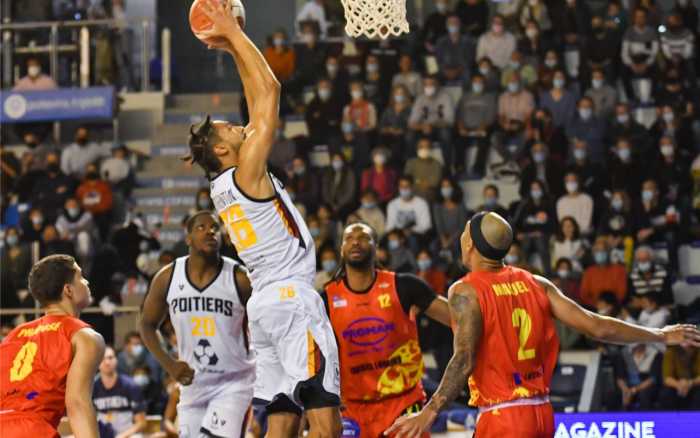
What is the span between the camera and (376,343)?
9.24 metres

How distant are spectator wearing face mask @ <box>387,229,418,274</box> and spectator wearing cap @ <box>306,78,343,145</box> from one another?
3.31 m

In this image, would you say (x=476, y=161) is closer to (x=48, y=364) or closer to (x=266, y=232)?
(x=266, y=232)

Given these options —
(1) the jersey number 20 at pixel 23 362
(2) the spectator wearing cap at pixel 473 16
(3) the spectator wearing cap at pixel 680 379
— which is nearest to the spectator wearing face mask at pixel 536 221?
(3) the spectator wearing cap at pixel 680 379

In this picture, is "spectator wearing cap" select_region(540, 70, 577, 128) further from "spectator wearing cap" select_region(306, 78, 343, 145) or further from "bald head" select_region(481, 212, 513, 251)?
"bald head" select_region(481, 212, 513, 251)

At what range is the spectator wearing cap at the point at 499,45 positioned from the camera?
20047 millimetres

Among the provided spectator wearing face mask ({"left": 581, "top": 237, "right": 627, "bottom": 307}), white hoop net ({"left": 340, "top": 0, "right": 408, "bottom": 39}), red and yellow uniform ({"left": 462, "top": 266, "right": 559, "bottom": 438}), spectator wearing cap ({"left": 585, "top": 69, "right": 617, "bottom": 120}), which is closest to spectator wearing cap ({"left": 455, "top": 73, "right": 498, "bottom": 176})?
spectator wearing cap ({"left": 585, "top": 69, "right": 617, "bottom": 120})

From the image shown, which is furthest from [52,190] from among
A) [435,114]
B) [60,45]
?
[435,114]

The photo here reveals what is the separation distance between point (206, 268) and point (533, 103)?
10.2 metres

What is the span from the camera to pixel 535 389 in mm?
7328

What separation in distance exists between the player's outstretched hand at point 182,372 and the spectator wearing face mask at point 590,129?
10.2 m

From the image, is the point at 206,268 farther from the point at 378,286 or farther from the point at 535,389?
the point at 535,389

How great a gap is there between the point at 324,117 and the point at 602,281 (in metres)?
5.78

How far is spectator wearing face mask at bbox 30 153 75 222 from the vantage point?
19.8m

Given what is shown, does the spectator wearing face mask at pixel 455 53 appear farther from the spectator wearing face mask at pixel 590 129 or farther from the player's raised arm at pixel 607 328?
the player's raised arm at pixel 607 328
